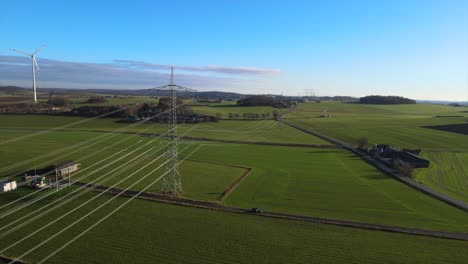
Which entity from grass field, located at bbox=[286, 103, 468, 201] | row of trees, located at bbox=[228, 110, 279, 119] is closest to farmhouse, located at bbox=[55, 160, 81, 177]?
grass field, located at bbox=[286, 103, 468, 201]

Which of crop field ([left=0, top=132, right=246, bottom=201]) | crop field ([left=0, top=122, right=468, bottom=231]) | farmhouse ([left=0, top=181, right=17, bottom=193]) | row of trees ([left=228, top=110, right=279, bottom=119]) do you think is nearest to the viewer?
crop field ([left=0, top=122, right=468, bottom=231])

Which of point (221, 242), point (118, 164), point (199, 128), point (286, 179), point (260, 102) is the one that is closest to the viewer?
point (221, 242)

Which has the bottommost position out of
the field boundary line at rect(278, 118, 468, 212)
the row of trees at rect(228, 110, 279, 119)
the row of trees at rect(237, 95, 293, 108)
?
the field boundary line at rect(278, 118, 468, 212)

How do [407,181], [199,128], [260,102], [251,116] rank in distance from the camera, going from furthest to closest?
[260,102] < [251,116] < [199,128] < [407,181]

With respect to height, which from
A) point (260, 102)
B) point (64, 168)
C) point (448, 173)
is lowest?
point (448, 173)

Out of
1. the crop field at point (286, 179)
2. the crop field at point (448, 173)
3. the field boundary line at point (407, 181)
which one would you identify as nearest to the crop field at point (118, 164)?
the crop field at point (286, 179)

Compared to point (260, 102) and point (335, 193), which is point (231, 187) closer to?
point (335, 193)

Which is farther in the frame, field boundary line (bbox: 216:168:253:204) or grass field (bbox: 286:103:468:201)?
grass field (bbox: 286:103:468:201)

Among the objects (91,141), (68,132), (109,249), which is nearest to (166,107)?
(68,132)

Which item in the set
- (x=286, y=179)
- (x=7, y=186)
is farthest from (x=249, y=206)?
(x=7, y=186)

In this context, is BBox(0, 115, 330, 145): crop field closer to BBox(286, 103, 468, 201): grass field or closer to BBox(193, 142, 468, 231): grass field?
BBox(286, 103, 468, 201): grass field
